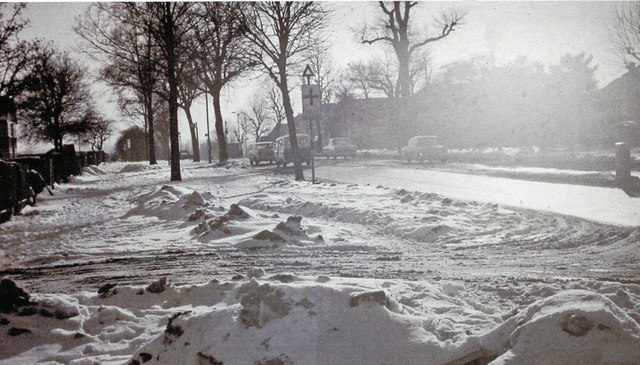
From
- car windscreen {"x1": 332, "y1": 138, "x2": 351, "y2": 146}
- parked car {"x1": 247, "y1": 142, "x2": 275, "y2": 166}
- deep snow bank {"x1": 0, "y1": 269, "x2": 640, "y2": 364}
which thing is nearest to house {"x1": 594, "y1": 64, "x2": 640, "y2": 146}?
car windscreen {"x1": 332, "y1": 138, "x2": 351, "y2": 146}

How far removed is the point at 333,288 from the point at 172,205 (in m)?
7.79

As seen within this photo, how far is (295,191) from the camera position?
43.0 feet

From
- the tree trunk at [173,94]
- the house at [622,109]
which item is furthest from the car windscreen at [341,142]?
the tree trunk at [173,94]

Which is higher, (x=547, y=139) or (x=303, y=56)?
(x=303, y=56)

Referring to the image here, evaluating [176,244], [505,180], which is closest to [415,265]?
[176,244]

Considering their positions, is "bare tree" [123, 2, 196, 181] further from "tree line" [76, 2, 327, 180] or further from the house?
the house

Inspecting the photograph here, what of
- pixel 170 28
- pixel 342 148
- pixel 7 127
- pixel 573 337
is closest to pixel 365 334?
pixel 573 337

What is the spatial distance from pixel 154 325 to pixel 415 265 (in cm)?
294

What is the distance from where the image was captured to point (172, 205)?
1027cm

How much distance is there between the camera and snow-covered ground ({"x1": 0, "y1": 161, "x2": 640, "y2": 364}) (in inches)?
109

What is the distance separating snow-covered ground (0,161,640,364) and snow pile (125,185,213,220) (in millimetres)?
714

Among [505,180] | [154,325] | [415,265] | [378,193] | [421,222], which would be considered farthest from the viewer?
[505,180]

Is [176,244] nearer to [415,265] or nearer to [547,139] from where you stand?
[415,265]

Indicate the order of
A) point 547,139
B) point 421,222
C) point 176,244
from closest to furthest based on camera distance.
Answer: point 176,244
point 421,222
point 547,139
